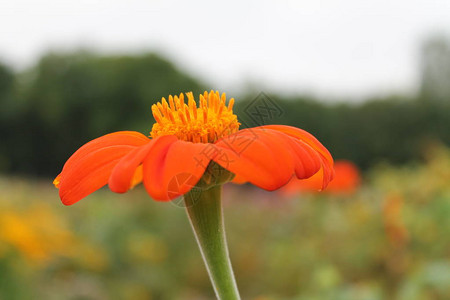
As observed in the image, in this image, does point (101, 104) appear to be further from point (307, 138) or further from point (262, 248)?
point (307, 138)

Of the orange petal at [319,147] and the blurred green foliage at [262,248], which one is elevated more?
the orange petal at [319,147]

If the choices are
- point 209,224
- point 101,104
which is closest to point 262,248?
point 209,224

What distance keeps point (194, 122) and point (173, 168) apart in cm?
18

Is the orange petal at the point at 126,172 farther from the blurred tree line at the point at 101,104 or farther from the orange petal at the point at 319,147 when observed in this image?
the blurred tree line at the point at 101,104

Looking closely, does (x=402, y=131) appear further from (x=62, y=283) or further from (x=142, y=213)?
(x=62, y=283)

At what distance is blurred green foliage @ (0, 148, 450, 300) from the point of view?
2.00m

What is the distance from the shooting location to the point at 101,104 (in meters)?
14.4

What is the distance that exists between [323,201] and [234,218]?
6.82 ft

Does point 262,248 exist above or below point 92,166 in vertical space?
below

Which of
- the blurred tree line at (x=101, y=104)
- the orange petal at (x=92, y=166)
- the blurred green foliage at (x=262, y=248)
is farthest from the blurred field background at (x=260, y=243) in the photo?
the blurred tree line at (x=101, y=104)

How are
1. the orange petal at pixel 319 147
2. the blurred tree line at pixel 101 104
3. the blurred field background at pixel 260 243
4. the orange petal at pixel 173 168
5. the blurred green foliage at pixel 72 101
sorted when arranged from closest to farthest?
1. the orange petal at pixel 173 168
2. the orange petal at pixel 319 147
3. the blurred field background at pixel 260 243
4. the blurred tree line at pixel 101 104
5. the blurred green foliage at pixel 72 101

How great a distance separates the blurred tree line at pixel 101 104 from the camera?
454 inches

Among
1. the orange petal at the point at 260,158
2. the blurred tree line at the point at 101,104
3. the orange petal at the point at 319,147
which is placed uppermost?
the orange petal at the point at 260,158

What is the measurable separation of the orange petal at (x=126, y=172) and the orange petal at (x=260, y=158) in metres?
0.08
